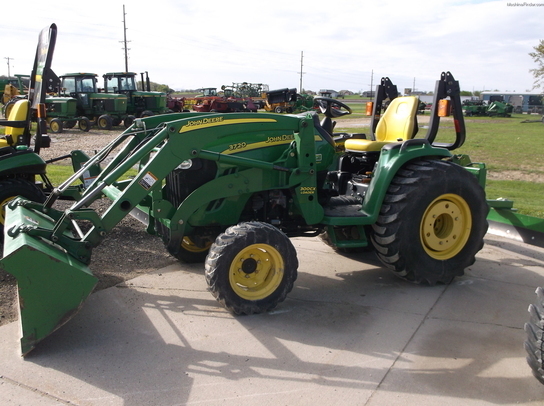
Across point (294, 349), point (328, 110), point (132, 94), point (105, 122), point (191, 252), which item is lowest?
point (294, 349)

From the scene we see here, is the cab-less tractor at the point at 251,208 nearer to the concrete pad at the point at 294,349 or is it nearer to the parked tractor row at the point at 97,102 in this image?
the concrete pad at the point at 294,349

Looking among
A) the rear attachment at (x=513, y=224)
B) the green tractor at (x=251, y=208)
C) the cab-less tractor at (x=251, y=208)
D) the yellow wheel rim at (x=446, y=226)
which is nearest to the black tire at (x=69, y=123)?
the cab-less tractor at (x=251, y=208)

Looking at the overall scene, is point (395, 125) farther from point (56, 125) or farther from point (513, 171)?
point (56, 125)

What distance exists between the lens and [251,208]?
194 inches

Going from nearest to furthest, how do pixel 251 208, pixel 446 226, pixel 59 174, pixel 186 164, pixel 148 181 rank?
pixel 148 181 < pixel 186 164 < pixel 251 208 < pixel 446 226 < pixel 59 174

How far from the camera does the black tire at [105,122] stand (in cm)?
2298

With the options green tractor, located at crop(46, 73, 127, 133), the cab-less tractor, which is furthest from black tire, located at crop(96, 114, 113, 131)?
the cab-less tractor

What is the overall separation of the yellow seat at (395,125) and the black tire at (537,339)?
2.54 meters

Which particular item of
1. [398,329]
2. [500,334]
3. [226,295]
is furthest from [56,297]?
[500,334]

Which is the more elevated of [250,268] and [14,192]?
[14,192]

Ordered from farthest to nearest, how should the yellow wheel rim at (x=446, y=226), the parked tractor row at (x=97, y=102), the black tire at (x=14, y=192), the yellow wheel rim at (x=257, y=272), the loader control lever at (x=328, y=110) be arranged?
the parked tractor row at (x=97, y=102), the black tire at (x=14, y=192), the loader control lever at (x=328, y=110), the yellow wheel rim at (x=446, y=226), the yellow wheel rim at (x=257, y=272)

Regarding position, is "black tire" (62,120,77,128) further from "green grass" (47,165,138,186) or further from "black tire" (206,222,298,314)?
"black tire" (206,222,298,314)

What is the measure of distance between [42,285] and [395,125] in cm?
414

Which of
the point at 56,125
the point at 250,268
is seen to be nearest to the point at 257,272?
the point at 250,268
